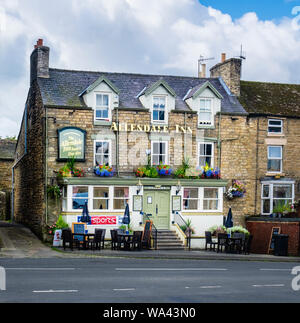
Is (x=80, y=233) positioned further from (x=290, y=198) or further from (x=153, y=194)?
(x=290, y=198)

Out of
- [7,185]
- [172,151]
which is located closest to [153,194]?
[172,151]

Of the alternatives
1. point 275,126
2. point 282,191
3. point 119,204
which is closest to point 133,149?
point 119,204

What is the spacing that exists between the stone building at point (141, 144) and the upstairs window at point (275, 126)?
0.13 meters

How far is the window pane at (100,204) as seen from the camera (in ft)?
98.9

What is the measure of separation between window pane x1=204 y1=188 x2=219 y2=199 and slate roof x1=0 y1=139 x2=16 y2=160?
21.1m

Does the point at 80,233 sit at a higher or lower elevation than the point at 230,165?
lower

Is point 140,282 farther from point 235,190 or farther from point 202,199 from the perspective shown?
point 235,190

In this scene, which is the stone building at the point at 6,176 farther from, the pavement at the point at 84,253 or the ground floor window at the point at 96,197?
the ground floor window at the point at 96,197

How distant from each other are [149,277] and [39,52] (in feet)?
63.1

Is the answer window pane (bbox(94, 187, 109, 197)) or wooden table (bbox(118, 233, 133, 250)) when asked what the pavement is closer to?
wooden table (bbox(118, 233, 133, 250))

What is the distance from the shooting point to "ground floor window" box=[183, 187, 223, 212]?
3200cm

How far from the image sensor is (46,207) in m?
30.1

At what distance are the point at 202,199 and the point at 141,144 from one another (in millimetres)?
4683

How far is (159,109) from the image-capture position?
32281 millimetres
